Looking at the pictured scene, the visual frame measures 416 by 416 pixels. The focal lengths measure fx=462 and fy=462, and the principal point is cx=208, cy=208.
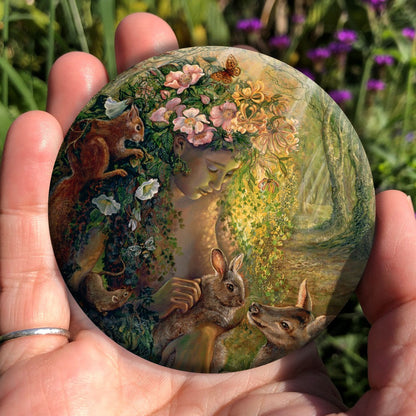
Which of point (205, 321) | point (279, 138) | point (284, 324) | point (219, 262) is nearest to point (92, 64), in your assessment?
point (279, 138)

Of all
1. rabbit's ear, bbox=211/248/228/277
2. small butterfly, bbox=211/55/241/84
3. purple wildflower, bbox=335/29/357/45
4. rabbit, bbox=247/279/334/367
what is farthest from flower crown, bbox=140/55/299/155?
purple wildflower, bbox=335/29/357/45

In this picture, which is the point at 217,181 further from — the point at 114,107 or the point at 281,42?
the point at 281,42

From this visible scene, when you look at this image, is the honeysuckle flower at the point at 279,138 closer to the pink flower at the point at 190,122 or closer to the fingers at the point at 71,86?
the pink flower at the point at 190,122

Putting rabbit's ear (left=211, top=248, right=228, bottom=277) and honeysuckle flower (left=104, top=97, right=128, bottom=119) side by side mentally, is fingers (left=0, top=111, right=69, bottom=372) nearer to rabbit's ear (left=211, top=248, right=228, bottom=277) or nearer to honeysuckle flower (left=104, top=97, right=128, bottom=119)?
honeysuckle flower (left=104, top=97, right=128, bottom=119)

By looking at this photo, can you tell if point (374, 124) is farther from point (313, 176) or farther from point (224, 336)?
point (224, 336)

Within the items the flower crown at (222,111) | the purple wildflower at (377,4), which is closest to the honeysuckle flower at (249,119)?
the flower crown at (222,111)

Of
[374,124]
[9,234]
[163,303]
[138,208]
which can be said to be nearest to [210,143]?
[138,208]
